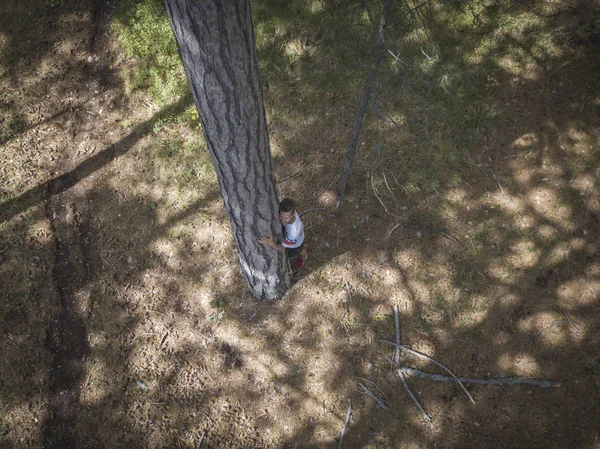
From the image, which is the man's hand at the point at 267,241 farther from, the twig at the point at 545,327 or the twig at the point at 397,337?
the twig at the point at 545,327

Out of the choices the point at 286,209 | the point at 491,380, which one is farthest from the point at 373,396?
the point at 286,209

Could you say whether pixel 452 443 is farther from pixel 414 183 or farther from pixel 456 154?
pixel 456 154

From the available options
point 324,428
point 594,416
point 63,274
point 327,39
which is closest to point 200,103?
point 327,39

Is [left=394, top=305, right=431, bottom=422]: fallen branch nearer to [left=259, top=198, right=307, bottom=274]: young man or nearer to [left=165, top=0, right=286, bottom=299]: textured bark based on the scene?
[left=259, top=198, right=307, bottom=274]: young man

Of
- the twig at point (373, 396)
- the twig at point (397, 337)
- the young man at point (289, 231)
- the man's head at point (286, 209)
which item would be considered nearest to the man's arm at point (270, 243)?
the young man at point (289, 231)

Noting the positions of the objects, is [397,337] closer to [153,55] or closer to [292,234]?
[292,234]
